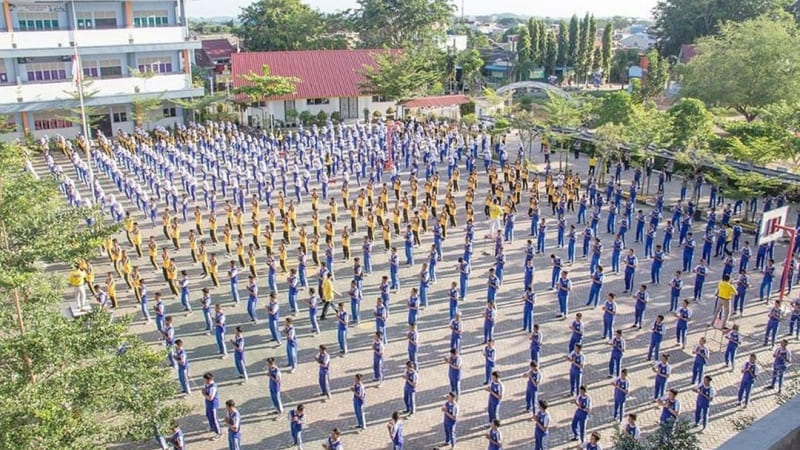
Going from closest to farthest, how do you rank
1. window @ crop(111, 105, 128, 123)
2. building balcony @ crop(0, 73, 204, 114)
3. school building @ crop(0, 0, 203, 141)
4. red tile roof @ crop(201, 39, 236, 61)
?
building balcony @ crop(0, 73, 204, 114), school building @ crop(0, 0, 203, 141), window @ crop(111, 105, 128, 123), red tile roof @ crop(201, 39, 236, 61)

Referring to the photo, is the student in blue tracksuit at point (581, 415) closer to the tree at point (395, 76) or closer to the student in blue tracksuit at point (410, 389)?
the student in blue tracksuit at point (410, 389)

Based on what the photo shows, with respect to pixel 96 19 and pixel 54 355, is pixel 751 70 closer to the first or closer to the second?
pixel 96 19

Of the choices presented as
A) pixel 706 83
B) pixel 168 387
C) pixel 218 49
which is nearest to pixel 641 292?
pixel 168 387

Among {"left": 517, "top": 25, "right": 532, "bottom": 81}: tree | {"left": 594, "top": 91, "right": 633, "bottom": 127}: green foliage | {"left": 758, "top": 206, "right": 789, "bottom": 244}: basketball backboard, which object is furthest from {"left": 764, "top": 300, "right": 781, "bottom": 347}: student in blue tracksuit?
{"left": 517, "top": 25, "right": 532, "bottom": 81}: tree

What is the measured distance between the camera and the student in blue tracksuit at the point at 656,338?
12148 millimetres

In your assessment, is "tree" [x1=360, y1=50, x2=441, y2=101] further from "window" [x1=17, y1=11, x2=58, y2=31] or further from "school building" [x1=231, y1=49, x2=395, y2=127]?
"window" [x1=17, y1=11, x2=58, y2=31]

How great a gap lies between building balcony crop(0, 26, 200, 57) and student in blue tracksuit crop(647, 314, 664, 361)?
2729cm

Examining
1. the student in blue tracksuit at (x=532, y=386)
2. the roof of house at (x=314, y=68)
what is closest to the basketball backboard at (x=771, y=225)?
the student in blue tracksuit at (x=532, y=386)

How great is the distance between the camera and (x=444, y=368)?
12.4m

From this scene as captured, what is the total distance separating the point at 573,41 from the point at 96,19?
43.6 meters

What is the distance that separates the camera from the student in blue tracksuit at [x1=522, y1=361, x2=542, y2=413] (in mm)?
10570

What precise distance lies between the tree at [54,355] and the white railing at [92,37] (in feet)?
85.3

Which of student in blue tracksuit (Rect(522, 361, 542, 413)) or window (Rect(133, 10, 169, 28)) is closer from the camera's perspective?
student in blue tracksuit (Rect(522, 361, 542, 413))

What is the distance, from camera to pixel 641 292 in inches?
530
